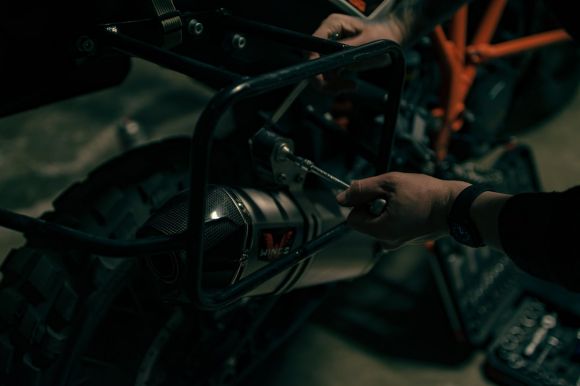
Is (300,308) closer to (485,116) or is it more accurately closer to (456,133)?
(456,133)

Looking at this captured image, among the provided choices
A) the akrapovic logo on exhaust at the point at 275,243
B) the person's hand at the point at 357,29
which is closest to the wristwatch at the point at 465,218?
the akrapovic logo on exhaust at the point at 275,243

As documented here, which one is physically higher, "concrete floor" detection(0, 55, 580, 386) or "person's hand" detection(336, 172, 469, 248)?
"person's hand" detection(336, 172, 469, 248)

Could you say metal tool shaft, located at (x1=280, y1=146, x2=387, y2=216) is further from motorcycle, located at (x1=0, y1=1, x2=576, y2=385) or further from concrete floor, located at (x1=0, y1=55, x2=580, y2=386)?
concrete floor, located at (x1=0, y1=55, x2=580, y2=386)

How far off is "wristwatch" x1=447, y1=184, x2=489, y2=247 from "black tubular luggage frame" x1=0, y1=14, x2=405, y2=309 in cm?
18

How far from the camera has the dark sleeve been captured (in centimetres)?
75

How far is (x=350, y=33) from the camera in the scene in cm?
113

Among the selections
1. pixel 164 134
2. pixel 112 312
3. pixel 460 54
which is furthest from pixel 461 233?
pixel 164 134

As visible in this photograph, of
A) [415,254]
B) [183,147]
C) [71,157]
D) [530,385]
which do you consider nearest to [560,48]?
[415,254]

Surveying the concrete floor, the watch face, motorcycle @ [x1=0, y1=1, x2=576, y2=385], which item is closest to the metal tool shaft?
motorcycle @ [x1=0, y1=1, x2=576, y2=385]

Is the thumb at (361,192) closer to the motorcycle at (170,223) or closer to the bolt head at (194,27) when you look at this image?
the motorcycle at (170,223)

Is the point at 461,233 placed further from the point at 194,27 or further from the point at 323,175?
the point at 194,27

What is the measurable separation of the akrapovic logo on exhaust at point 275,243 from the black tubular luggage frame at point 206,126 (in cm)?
6

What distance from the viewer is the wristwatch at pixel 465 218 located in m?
0.86

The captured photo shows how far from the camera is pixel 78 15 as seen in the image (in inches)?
35.0
